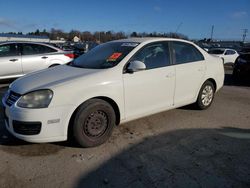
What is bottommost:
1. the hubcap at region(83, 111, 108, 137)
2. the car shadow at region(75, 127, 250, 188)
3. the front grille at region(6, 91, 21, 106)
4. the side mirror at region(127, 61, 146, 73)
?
the car shadow at region(75, 127, 250, 188)

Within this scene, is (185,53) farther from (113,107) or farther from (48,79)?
(48,79)

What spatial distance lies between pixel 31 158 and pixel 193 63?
3445 millimetres

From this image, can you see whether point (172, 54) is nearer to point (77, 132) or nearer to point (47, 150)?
point (77, 132)

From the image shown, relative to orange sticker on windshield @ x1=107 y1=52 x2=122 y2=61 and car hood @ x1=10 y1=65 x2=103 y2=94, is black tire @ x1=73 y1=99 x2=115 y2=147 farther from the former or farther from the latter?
orange sticker on windshield @ x1=107 y1=52 x2=122 y2=61

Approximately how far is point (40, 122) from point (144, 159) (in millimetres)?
1461

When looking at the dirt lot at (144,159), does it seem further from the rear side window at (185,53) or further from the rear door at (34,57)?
the rear door at (34,57)

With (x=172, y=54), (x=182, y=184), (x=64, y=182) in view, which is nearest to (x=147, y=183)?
(x=182, y=184)

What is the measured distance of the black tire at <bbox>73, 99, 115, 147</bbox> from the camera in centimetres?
369

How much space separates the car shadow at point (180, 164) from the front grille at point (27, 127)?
36.8 inches

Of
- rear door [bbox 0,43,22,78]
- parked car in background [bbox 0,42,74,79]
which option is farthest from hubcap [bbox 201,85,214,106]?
rear door [bbox 0,43,22,78]

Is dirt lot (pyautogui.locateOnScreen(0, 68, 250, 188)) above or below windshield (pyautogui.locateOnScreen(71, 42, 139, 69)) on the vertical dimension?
below

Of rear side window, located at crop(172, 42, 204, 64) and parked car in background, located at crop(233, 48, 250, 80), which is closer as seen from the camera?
rear side window, located at crop(172, 42, 204, 64)

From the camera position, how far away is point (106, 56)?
455 cm

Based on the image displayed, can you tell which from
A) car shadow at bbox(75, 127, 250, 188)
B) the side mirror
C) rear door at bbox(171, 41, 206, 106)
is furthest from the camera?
rear door at bbox(171, 41, 206, 106)
